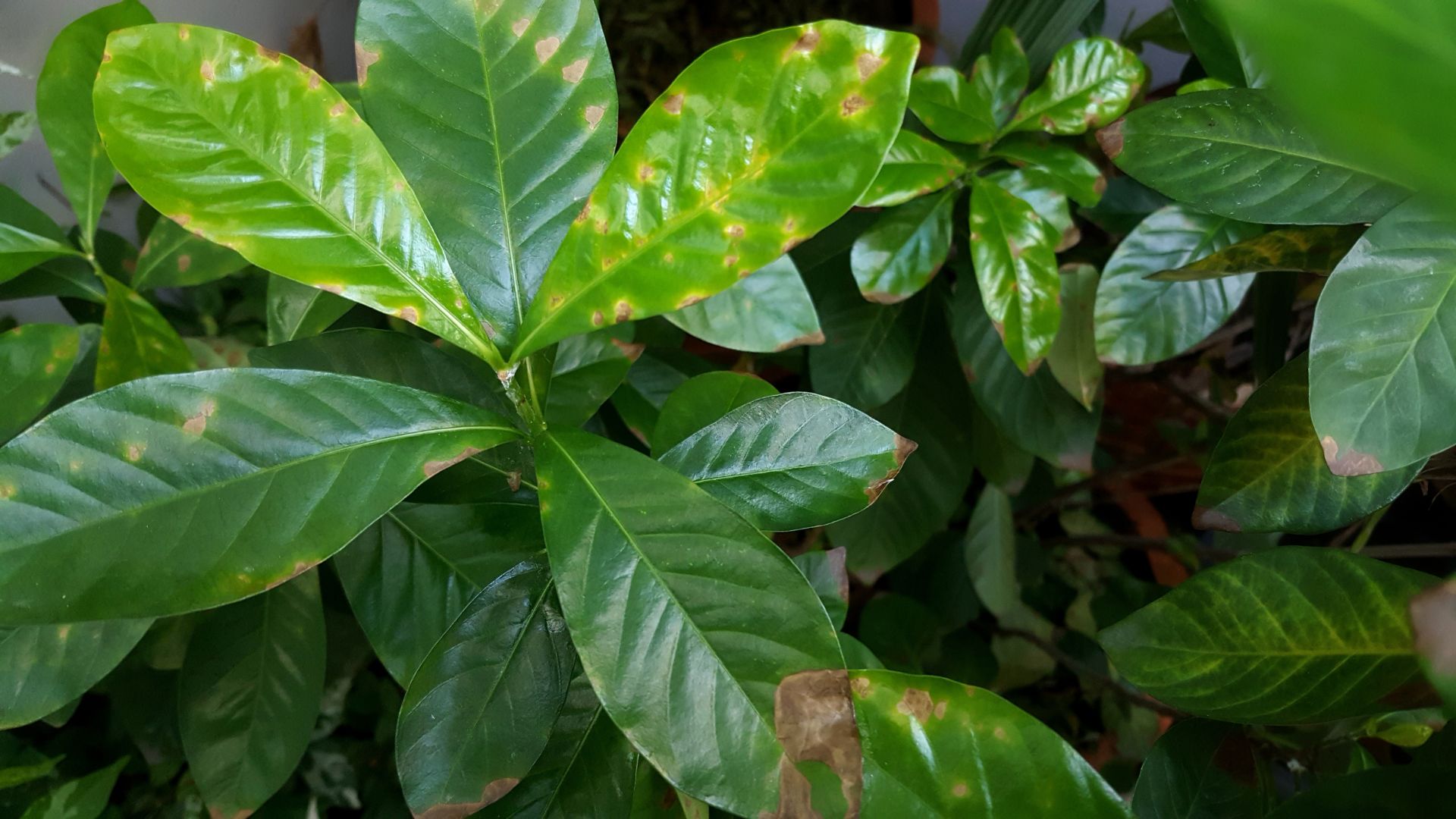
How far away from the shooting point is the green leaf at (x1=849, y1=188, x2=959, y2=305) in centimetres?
72

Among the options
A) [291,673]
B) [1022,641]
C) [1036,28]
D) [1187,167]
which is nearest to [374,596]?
[291,673]

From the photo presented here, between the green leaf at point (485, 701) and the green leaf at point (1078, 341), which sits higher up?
the green leaf at point (1078, 341)

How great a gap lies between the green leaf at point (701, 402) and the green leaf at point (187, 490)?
0.19 meters

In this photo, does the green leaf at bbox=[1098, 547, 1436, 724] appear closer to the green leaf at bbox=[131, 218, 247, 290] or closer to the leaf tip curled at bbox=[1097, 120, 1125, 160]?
the leaf tip curled at bbox=[1097, 120, 1125, 160]

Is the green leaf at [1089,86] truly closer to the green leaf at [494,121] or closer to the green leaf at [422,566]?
the green leaf at [494,121]

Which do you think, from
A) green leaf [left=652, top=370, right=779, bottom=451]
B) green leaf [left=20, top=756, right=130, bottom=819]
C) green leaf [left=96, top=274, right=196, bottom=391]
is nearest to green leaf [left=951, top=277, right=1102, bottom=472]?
green leaf [left=652, top=370, right=779, bottom=451]

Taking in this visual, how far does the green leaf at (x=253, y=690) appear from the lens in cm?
59

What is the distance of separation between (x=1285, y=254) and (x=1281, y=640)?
28cm

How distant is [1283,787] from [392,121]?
119 centimetres

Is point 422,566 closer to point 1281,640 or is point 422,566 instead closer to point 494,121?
point 494,121

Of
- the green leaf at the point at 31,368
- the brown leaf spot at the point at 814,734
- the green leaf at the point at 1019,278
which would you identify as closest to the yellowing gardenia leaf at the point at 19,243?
the green leaf at the point at 31,368

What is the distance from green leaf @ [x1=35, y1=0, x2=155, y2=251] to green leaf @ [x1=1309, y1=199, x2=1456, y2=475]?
0.79 m

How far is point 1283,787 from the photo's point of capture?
942 millimetres

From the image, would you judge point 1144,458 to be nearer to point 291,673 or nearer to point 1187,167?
point 1187,167
